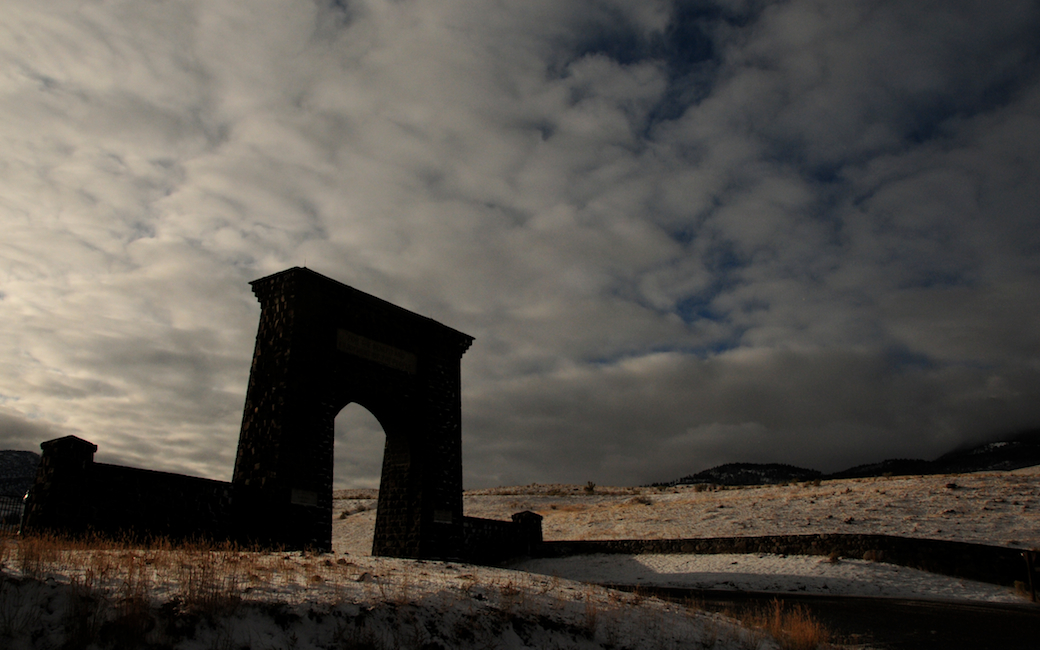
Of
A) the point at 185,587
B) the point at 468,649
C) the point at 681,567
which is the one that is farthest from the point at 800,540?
the point at 185,587

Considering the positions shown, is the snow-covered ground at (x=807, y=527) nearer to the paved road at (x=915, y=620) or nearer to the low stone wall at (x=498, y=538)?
the low stone wall at (x=498, y=538)

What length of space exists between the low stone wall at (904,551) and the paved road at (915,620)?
352cm

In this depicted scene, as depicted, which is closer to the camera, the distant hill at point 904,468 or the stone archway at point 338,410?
the stone archway at point 338,410

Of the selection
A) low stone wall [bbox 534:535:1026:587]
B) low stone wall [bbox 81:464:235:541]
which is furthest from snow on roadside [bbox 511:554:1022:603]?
low stone wall [bbox 81:464:235:541]

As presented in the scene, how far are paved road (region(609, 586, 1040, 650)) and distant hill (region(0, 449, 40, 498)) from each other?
12339 centimetres

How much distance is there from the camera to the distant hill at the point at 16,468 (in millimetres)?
107688

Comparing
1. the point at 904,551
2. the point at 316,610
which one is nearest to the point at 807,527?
the point at 904,551

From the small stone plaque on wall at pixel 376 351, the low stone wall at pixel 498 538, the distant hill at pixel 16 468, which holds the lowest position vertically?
the low stone wall at pixel 498 538

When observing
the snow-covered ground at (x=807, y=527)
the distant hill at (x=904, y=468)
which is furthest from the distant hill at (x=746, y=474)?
the snow-covered ground at (x=807, y=527)

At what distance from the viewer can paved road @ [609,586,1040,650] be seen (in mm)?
11338

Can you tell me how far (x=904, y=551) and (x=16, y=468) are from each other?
150701 mm

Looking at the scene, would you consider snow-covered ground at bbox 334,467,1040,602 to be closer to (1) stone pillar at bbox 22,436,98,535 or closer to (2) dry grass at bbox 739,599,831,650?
(2) dry grass at bbox 739,599,831,650

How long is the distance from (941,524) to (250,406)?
28.0 metres

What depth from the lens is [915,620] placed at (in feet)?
44.4
